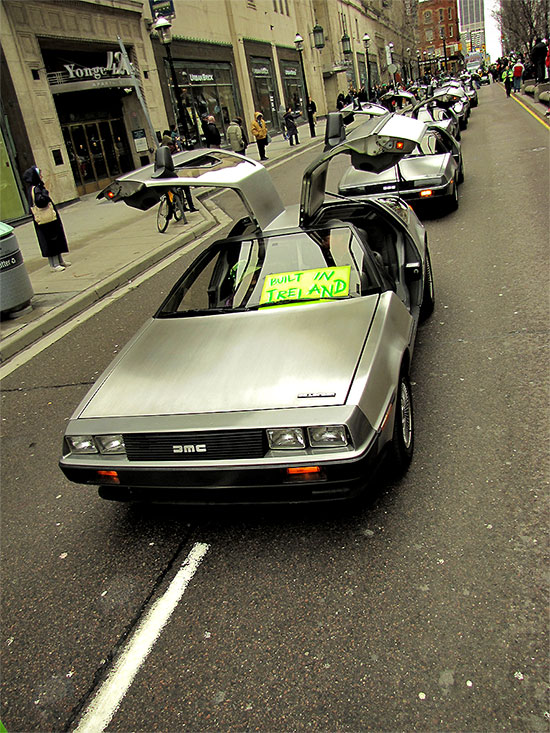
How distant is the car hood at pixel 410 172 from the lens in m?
9.57

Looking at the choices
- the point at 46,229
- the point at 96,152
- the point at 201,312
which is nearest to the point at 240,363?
the point at 201,312

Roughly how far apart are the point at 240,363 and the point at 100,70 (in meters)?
20.9

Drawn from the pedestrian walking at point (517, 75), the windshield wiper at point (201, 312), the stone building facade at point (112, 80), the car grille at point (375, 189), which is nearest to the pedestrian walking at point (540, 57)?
the pedestrian walking at point (517, 75)

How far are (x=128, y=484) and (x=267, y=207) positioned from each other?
263 centimetres

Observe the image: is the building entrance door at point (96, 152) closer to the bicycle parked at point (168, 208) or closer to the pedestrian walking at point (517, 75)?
the bicycle parked at point (168, 208)

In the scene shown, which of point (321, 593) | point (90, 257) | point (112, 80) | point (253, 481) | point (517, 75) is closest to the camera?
point (321, 593)

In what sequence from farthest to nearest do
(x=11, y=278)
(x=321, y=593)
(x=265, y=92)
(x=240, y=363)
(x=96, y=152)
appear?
(x=265, y=92)
(x=96, y=152)
(x=11, y=278)
(x=240, y=363)
(x=321, y=593)

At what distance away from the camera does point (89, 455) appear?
10.6 feet

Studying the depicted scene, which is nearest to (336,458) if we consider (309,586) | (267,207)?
(309,586)

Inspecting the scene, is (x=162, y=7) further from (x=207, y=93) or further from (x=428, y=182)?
(x=207, y=93)

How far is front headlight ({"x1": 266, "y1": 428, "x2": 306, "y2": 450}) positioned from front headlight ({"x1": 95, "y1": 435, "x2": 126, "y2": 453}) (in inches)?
32.3

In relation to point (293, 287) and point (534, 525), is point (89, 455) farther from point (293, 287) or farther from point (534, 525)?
point (534, 525)

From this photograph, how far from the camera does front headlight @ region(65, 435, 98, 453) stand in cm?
321

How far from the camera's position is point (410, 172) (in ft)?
31.8
